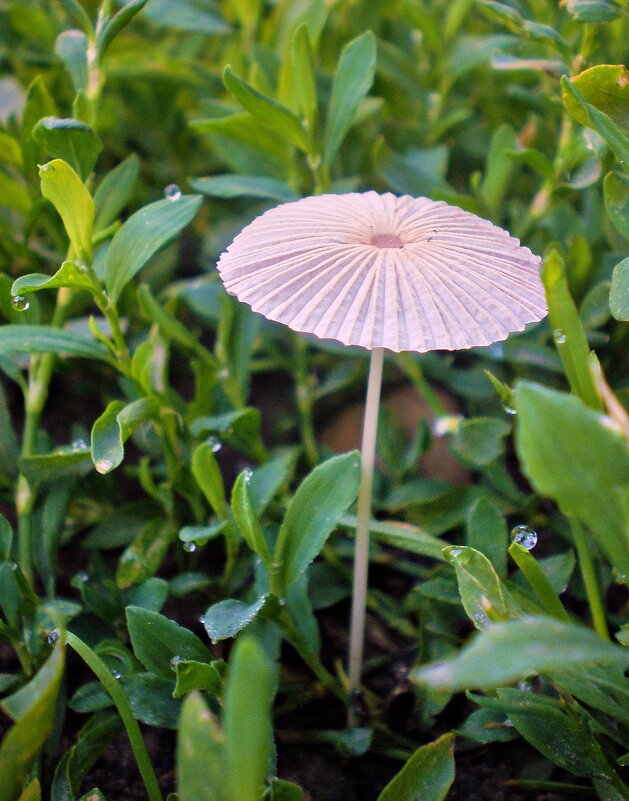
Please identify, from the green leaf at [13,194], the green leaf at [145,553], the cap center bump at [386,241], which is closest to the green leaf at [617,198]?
the cap center bump at [386,241]

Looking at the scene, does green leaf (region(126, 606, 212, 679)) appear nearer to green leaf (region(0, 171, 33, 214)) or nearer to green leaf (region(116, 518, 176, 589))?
green leaf (region(116, 518, 176, 589))

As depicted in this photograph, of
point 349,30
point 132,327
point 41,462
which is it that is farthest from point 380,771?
point 349,30

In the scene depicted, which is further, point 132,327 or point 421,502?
point 132,327

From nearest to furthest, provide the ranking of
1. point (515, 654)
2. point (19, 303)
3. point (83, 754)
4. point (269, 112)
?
point (515, 654) < point (83, 754) < point (19, 303) < point (269, 112)

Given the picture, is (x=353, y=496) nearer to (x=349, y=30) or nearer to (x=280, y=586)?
(x=280, y=586)

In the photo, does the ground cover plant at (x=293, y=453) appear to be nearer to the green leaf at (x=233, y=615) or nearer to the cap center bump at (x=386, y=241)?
the green leaf at (x=233, y=615)

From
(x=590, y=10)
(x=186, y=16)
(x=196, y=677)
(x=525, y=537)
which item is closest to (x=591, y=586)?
(x=525, y=537)

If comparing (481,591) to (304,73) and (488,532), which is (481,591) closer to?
(488,532)
